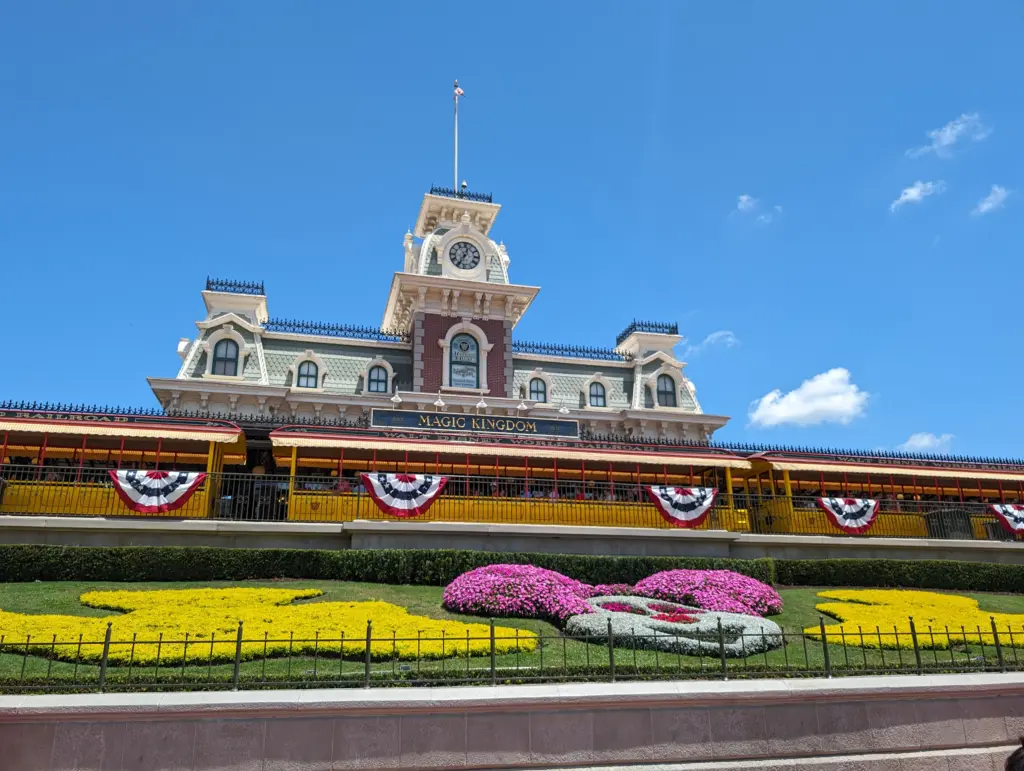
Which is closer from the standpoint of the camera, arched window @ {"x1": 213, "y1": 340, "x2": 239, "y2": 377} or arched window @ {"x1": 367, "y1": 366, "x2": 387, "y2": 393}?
arched window @ {"x1": 213, "y1": 340, "x2": 239, "y2": 377}

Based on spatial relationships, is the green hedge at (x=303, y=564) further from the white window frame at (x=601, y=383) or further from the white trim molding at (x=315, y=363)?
the white window frame at (x=601, y=383)

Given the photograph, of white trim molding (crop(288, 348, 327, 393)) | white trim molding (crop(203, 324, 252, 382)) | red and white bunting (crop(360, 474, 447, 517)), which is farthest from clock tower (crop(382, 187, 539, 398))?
red and white bunting (crop(360, 474, 447, 517))

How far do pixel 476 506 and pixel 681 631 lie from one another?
8826 millimetres

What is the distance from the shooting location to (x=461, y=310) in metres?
35.8

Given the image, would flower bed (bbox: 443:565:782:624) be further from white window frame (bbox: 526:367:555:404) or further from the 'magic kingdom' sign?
white window frame (bbox: 526:367:555:404)

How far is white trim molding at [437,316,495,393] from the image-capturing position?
112ft

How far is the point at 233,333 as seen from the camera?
3331 centimetres

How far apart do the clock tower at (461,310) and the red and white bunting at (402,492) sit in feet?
47.4

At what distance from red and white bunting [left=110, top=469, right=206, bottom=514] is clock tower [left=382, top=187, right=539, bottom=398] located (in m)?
16.1

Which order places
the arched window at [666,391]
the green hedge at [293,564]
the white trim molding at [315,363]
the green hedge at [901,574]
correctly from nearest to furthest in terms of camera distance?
the green hedge at [293,564] < the green hedge at [901,574] < the white trim molding at [315,363] < the arched window at [666,391]

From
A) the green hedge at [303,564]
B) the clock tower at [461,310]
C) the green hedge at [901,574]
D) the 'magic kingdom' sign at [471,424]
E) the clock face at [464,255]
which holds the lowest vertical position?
the green hedge at [901,574]

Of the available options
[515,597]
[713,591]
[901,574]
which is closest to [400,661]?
[515,597]

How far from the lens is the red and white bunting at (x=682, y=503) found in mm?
20562

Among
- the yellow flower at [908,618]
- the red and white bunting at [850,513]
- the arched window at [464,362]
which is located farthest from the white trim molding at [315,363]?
the yellow flower at [908,618]
